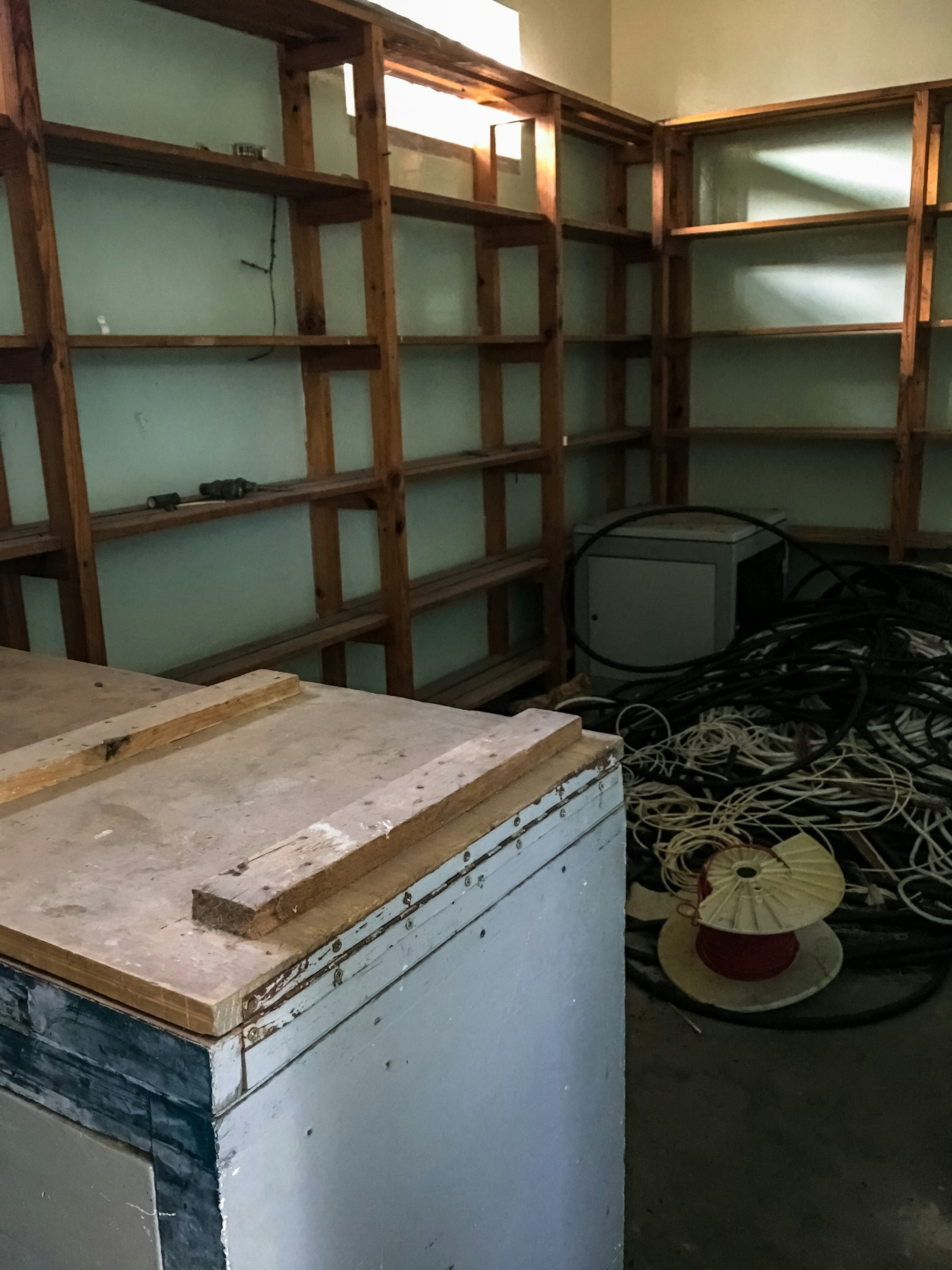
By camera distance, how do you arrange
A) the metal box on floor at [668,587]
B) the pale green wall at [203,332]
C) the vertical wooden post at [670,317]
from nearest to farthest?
the pale green wall at [203,332]
the metal box on floor at [668,587]
the vertical wooden post at [670,317]

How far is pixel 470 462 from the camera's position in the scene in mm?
3672

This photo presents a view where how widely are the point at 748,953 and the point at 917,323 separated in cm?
292

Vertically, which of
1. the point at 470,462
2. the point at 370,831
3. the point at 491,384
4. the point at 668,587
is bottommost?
the point at 668,587

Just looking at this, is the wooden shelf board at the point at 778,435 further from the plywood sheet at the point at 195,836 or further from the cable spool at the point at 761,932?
the plywood sheet at the point at 195,836

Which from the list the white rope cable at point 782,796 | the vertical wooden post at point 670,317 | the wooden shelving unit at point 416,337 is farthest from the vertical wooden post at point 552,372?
the white rope cable at point 782,796

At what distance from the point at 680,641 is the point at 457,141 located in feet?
6.66

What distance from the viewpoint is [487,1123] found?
3.56 feet

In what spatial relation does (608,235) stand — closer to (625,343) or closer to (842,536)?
(625,343)

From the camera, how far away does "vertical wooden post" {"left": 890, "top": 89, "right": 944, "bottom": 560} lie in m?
4.11

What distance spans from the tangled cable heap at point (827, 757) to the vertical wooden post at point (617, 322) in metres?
1.36

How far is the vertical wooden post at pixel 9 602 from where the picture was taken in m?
2.48

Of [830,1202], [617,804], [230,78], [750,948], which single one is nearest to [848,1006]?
[750,948]

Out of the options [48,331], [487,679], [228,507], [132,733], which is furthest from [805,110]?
[132,733]

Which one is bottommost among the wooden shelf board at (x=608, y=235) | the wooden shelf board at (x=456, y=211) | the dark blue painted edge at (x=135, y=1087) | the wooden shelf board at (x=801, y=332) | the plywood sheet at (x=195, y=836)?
the dark blue painted edge at (x=135, y=1087)
